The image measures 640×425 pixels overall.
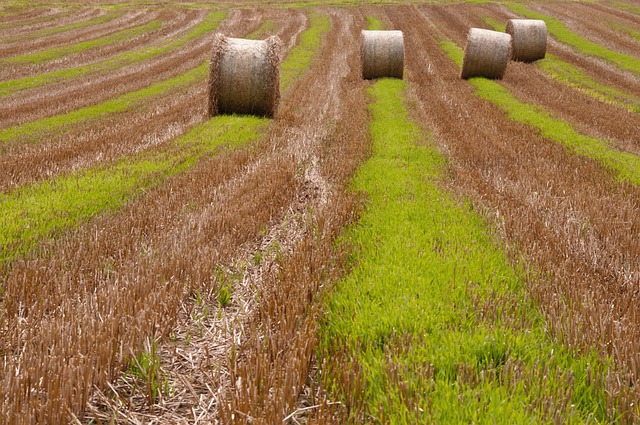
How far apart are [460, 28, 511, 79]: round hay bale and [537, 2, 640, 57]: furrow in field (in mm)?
10615

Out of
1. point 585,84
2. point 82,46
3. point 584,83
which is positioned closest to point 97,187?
point 585,84

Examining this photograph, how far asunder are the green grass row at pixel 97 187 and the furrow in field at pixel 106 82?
5.11 m

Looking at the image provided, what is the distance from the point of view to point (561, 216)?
18.7 feet

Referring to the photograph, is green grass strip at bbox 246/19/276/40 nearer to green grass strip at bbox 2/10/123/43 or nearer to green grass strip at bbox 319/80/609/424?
green grass strip at bbox 2/10/123/43

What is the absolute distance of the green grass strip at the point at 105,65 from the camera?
16.0m

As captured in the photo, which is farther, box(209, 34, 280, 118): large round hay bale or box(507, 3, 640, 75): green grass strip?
box(507, 3, 640, 75): green grass strip

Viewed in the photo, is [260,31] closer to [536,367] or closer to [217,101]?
[217,101]

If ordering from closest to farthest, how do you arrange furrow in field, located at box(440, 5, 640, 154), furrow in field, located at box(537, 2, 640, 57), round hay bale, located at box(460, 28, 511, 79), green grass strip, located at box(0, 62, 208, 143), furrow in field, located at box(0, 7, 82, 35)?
green grass strip, located at box(0, 62, 208, 143)
furrow in field, located at box(440, 5, 640, 154)
round hay bale, located at box(460, 28, 511, 79)
furrow in field, located at box(537, 2, 640, 57)
furrow in field, located at box(0, 7, 82, 35)

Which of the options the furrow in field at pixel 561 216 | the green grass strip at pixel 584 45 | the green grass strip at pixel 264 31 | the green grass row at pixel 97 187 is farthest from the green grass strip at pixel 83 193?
the green grass strip at pixel 264 31

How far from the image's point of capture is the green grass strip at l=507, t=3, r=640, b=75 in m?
21.2

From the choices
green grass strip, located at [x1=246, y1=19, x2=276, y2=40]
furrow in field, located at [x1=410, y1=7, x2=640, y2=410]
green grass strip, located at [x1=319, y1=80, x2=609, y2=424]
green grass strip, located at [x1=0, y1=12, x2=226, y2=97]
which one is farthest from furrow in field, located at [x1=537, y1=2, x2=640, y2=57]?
green grass strip, located at [x1=319, y1=80, x2=609, y2=424]

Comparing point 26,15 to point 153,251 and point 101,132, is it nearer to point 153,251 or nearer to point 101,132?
point 101,132

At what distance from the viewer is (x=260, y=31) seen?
29.8 meters

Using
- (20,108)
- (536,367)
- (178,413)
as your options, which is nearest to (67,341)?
(178,413)
